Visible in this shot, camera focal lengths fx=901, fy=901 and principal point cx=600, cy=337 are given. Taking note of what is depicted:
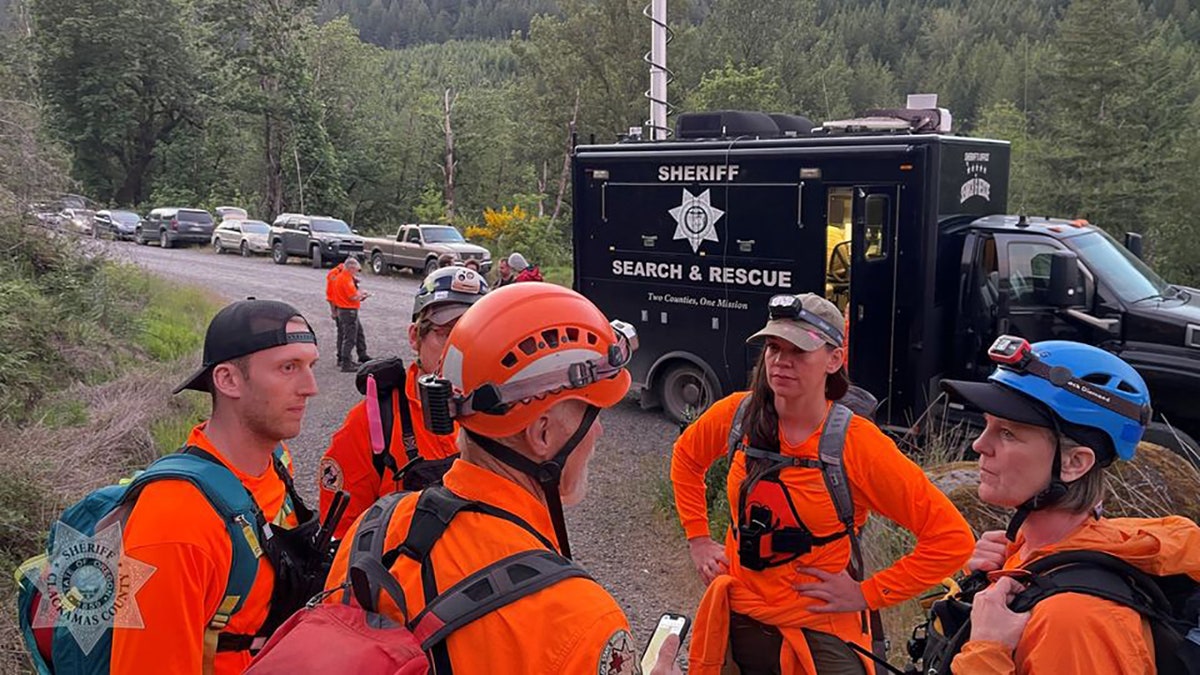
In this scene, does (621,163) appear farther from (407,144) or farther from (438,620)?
(407,144)

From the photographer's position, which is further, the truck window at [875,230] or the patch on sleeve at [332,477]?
the truck window at [875,230]

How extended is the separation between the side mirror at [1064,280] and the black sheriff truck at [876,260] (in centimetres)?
1

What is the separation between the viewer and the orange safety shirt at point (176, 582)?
2.08 m

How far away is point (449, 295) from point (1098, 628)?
266 centimetres

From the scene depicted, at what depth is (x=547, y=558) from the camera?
1538 millimetres

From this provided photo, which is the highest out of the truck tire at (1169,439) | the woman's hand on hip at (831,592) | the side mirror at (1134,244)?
the side mirror at (1134,244)

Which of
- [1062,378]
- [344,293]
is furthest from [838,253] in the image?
[344,293]

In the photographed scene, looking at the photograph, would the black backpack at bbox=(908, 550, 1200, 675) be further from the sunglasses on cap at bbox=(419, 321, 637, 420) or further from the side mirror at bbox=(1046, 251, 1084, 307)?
the side mirror at bbox=(1046, 251, 1084, 307)

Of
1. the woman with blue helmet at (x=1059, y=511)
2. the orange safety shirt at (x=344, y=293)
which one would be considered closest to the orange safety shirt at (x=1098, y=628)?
the woman with blue helmet at (x=1059, y=511)

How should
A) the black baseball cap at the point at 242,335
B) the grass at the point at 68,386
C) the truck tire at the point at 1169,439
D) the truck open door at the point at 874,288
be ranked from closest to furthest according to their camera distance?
the black baseball cap at the point at 242,335
the grass at the point at 68,386
the truck tire at the point at 1169,439
the truck open door at the point at 874,288

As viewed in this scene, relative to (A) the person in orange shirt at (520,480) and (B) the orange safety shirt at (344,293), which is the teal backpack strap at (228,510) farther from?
(B) the orange safety shirt at (344,293)

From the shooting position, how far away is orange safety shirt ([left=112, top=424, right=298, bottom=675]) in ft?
6.83

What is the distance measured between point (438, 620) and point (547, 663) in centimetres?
19

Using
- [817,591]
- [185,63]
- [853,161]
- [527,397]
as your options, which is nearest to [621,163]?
[853,161]
